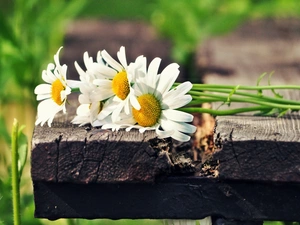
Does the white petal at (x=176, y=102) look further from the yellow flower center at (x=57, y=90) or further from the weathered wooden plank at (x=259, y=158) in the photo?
the yellow flower center at (x=57, y=90)

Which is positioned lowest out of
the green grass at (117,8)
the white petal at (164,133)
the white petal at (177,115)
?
the white petal at (164,133)

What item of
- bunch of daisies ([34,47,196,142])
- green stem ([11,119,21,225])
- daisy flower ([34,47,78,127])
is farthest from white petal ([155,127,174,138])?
green stem ([11,119,21,225])

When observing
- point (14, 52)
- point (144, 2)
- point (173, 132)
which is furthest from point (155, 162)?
point (144, 2)

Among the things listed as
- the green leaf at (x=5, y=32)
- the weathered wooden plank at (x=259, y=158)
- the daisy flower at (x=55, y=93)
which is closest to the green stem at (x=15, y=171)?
the daisy flower at (x=55, y=93)

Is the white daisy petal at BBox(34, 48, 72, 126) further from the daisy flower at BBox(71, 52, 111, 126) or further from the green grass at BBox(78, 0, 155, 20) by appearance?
the green grass at BBox(78, 0, 155, 20)

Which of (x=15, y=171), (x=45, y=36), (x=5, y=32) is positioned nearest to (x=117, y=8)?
(x=45, y=36)

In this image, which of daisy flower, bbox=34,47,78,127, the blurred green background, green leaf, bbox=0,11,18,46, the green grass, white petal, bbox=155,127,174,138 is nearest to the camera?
white petal, bbox=155,127,174,138
